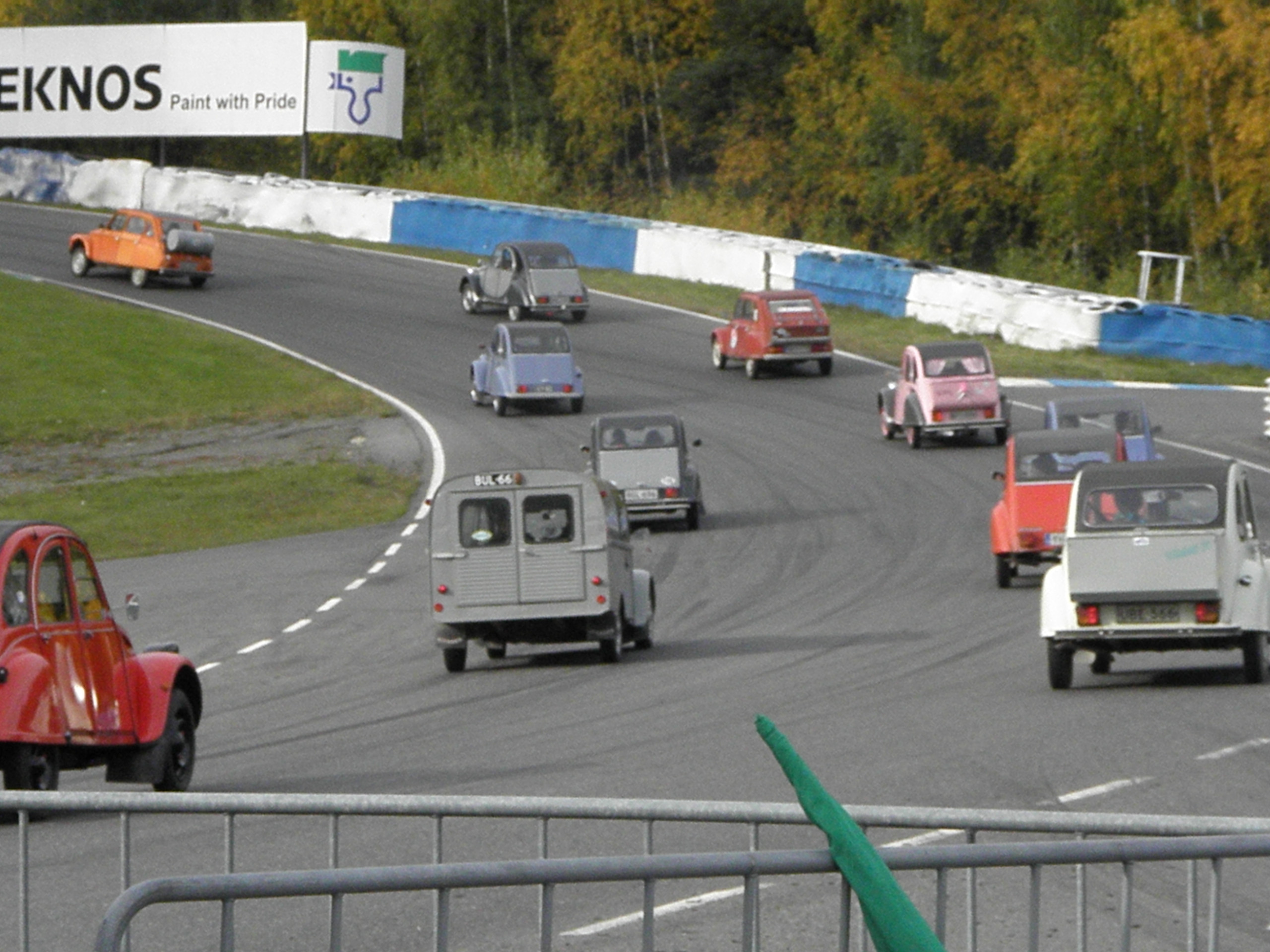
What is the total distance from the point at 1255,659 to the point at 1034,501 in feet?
25.3

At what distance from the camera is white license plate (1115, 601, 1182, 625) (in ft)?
53.8

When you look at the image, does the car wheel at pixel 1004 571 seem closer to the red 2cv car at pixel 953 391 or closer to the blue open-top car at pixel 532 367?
the red 2cv car at pixel 953 391

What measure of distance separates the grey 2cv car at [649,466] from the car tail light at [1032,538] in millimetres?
6629

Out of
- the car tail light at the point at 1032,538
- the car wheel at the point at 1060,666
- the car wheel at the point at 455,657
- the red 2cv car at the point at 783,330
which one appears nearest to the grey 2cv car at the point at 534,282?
the red 2cv car at the point at 783,330

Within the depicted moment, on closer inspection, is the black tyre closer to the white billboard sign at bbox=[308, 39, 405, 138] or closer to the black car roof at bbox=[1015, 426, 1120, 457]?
the black car roof at bbox=[1015, 426, 1120, 457]

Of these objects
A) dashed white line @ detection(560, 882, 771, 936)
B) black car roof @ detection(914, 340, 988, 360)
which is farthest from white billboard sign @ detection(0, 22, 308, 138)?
dashed white line @ detection(560, 882, 771, 936)

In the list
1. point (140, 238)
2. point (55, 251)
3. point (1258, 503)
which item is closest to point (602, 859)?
point (1258, 503)

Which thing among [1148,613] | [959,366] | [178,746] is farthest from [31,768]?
[959,366]

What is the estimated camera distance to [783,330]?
42.2 meters

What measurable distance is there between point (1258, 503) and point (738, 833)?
21783 mm

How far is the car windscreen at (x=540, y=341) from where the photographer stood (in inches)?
1565

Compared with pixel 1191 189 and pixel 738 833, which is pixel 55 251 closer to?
pixel 1191 189

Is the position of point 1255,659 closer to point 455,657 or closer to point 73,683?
point 455,657

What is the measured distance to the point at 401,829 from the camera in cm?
982
